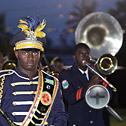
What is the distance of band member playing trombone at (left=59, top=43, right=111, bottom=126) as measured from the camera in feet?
17.1

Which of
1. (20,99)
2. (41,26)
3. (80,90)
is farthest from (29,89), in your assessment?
(80,90)

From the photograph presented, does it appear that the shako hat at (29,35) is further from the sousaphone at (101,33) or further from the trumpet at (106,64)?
the sousaphone at (101,33)

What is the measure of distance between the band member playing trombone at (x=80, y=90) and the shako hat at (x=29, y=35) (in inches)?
62.8

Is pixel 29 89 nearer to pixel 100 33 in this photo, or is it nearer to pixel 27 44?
pixel 27 44

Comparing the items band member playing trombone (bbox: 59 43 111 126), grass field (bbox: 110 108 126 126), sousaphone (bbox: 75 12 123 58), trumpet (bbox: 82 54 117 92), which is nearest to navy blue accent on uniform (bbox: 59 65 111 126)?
band member playing trombone (bbox: 59 43 111 126)

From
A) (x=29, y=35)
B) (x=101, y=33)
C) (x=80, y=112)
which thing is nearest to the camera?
(x=29, y=35)

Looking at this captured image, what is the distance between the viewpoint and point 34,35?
368 centimetres

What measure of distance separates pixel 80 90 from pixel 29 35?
1.72m

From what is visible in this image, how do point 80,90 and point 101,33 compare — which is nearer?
point 80,90

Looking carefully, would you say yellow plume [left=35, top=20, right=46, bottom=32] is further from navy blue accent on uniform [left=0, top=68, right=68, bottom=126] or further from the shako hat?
navy blue accent on uniform [left=0, top=68, right=68, bottom=126]

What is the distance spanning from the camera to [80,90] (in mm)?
5172

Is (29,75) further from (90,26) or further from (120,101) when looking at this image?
(120,101)

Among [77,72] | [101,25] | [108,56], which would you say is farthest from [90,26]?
[77,72]

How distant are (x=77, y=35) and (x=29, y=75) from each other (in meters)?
7.37
